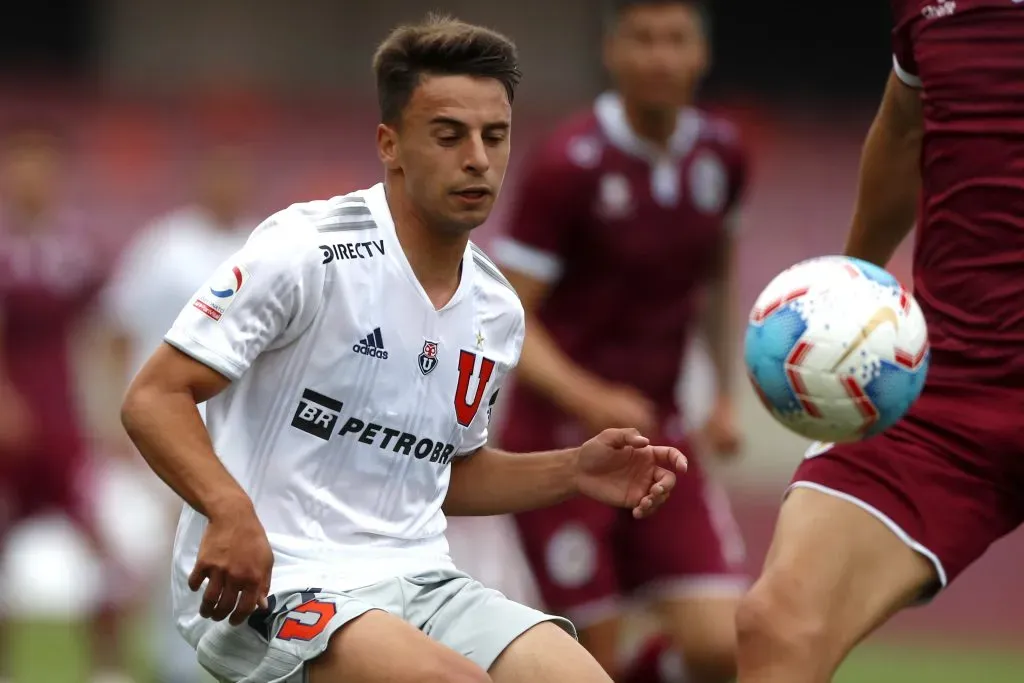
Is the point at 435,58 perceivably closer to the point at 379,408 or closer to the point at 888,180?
the point at 379,408

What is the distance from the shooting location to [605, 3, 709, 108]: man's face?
22.5ft

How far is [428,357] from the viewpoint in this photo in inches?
170

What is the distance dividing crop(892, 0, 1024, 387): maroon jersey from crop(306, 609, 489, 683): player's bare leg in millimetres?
1593

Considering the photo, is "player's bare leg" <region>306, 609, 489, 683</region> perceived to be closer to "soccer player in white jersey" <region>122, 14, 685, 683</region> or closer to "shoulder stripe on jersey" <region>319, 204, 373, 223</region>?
"soccer player in white jersey" <region>122, 14, 685, 683</region>

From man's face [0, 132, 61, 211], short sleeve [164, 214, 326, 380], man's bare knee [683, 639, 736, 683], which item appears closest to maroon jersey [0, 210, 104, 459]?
man's face [0, 132, 61, 211]

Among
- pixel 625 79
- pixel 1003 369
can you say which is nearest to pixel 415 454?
pixel 1003 369

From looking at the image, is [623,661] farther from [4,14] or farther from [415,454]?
[4,14]

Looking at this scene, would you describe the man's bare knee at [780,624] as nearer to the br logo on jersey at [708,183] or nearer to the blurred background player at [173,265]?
the br logo on jersey at [708,183]

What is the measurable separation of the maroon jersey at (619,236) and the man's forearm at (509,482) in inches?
91.6

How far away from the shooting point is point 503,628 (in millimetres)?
4070

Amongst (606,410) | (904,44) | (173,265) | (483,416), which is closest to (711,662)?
(606,410)

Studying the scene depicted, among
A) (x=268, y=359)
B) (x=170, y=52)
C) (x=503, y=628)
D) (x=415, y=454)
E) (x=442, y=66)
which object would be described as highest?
(x=442, y=66)

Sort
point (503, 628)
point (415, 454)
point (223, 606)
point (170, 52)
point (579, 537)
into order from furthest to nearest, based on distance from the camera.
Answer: point (170, 52) < point (579, 537) < point (415, 454) < point (503, 628) < point (223, 606)

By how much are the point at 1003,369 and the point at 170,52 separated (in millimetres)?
20270
